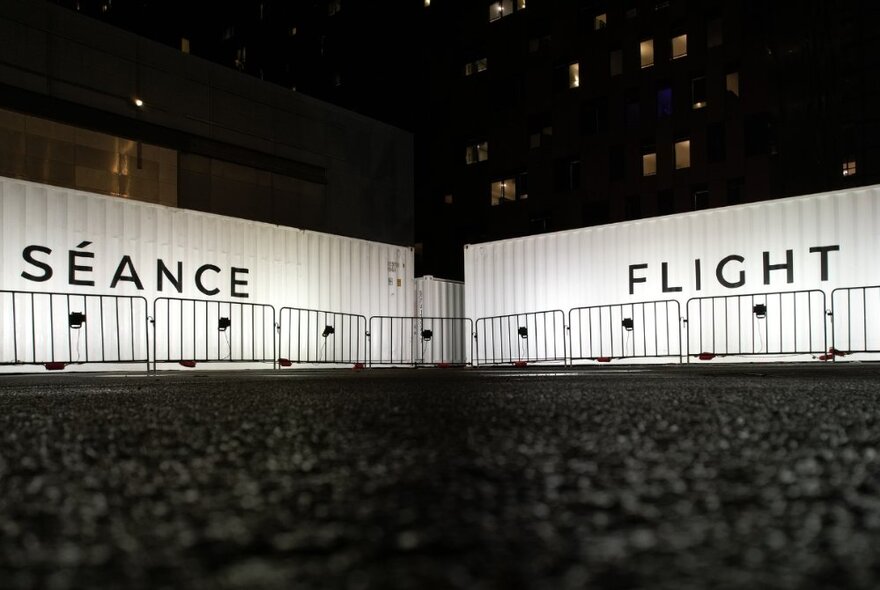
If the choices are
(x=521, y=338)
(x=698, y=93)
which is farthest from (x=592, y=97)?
(x=521, y=338)

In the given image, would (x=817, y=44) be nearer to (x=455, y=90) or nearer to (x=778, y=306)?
(x=455, y=90)

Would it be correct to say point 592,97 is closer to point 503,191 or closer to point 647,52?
point 647,52

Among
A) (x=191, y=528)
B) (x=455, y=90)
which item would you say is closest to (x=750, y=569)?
(x=191, y=528)

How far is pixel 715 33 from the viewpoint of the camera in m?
35.1

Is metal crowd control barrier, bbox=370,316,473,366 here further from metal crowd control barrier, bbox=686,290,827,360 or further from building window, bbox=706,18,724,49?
building window, bbox=706,18,724,49

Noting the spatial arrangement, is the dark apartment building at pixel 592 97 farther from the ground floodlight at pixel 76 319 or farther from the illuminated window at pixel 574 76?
the ground floodlight at pixel 76 319

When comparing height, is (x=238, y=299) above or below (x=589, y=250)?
below

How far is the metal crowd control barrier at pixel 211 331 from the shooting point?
13.9 metres

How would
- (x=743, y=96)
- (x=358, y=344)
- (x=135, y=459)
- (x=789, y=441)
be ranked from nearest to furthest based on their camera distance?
(x=135, y=459), (x=789, y=441), (x=358, y=344), (x=743, y=96)

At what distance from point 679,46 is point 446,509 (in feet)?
131

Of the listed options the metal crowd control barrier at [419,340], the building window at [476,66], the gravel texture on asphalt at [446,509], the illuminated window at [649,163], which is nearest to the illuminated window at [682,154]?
the illuminated window at [649,163]

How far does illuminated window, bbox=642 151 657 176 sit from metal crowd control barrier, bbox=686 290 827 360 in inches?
923

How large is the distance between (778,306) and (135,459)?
48.1 ft

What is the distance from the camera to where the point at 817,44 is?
3531cm
